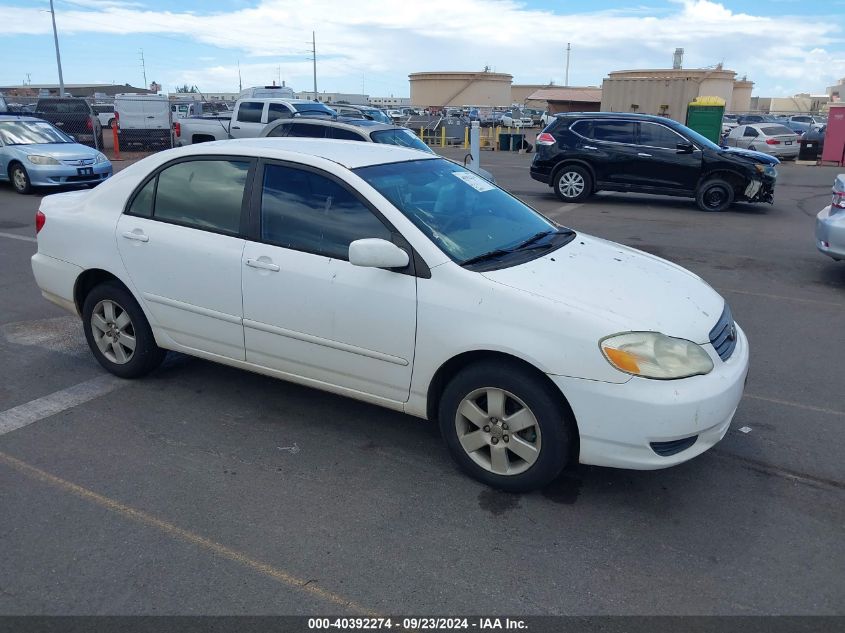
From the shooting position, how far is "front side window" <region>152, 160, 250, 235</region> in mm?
4270

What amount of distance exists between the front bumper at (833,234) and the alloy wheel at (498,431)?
19.0 ft

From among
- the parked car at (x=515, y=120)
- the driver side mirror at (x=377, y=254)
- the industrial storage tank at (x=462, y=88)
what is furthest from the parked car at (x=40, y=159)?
the industrial storage tank at (x=462, y=88)

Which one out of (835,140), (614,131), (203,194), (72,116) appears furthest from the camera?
(72,116)

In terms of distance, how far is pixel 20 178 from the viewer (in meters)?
14.3

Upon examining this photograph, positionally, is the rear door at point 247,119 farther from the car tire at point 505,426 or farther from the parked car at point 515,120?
the parked car at point 515,120

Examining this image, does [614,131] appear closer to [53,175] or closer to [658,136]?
[658,136]

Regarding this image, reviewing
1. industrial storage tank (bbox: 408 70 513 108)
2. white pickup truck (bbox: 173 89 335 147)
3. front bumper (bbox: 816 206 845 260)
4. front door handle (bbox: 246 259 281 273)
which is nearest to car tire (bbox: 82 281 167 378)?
front door handle (bbox: 246 259 281 273)

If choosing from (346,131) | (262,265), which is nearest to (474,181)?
(262,265)

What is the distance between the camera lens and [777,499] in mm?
3582

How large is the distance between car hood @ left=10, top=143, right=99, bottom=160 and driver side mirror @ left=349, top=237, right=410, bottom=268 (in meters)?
12.9

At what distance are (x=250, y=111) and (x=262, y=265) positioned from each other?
1714cm

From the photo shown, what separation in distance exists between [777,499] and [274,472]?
260 centimetres
